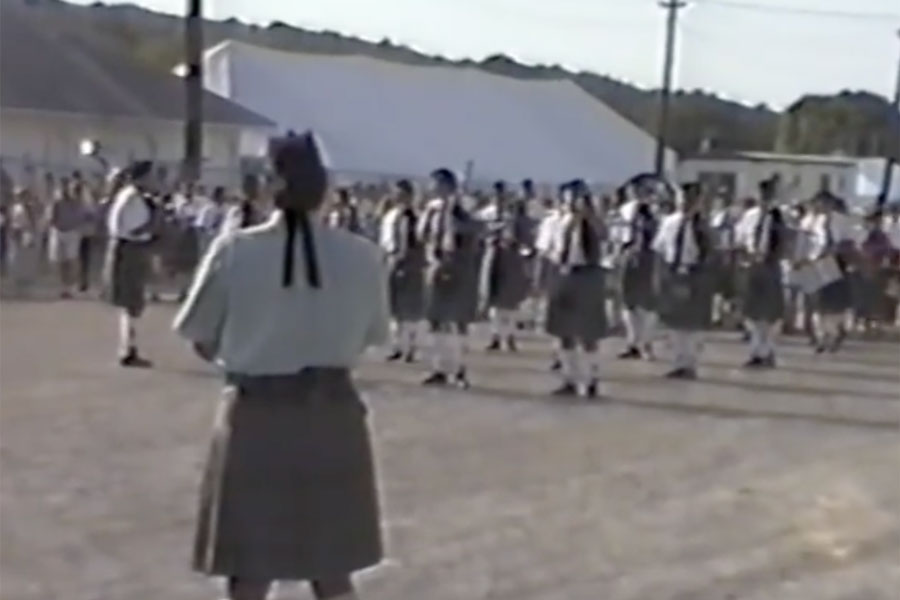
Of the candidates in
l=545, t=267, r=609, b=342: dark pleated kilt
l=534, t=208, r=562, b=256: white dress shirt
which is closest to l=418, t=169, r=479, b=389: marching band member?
l=534, t=208, r=562, b=256: white dress shirt

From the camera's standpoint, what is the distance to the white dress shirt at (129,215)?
653 inches

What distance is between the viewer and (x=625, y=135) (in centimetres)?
6241

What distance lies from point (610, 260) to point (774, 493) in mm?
9677

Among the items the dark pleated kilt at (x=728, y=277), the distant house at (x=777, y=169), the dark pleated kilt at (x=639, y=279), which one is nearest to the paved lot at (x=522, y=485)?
the dark pleated kilt at (x=639, y=279)

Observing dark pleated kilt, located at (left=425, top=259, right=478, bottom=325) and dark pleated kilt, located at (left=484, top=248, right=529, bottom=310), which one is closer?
dark pleated kilt, located at (left=425, top=259, right=478, bottom=325)

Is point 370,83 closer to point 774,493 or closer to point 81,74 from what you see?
point 81,74

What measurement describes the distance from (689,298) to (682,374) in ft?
2.29

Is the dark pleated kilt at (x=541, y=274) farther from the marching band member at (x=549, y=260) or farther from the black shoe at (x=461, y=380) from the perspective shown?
the black shoe at (x=461, y=380)

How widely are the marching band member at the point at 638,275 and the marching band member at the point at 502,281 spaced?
106cm

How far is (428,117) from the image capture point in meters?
55.5

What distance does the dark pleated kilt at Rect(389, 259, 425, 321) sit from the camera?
58.4 ft

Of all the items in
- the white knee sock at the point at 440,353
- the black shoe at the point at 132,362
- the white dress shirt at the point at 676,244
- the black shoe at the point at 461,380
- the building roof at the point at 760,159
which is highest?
the building roof at the point at 760,159

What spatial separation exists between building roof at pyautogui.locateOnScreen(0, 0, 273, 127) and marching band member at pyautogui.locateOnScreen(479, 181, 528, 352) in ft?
75.3

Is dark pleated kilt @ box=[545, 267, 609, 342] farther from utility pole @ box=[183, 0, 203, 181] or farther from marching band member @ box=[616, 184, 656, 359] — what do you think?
utility pole @ box=[183, 0, 203, 181]
